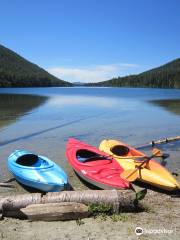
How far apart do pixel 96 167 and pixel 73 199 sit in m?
3.34

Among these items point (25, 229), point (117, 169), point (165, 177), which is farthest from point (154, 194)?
point (25, 229)

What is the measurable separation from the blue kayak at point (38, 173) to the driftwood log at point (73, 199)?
5.48 feet

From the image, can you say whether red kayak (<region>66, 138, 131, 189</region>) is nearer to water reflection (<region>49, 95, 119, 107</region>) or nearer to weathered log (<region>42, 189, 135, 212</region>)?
weathered log (<region>42, 189, 135, 212</region>)

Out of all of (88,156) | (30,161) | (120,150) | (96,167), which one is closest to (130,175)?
(96,167)

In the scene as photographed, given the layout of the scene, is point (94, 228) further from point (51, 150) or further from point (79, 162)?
point (51, 150)

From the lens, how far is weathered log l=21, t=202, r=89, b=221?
27.7 ft

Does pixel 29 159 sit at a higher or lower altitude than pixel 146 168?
higher

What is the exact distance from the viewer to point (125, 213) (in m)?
9.10

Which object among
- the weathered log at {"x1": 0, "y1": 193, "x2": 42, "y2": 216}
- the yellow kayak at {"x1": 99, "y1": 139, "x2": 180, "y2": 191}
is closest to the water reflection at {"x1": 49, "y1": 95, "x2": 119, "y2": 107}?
the yellow kayak at {"x1": 99, "y1": 139, "x2": 180, "y2": 191}

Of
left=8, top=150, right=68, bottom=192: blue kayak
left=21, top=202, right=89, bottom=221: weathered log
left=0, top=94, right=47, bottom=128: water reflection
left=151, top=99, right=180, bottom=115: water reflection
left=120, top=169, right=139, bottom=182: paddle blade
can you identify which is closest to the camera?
left=21, top=202, right=89, bottom=221: weathered log

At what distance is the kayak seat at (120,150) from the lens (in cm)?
1495

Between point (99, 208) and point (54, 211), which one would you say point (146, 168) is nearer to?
point (99, 208)

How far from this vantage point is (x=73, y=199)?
9031 mm

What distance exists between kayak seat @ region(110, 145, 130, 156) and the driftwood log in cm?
575
